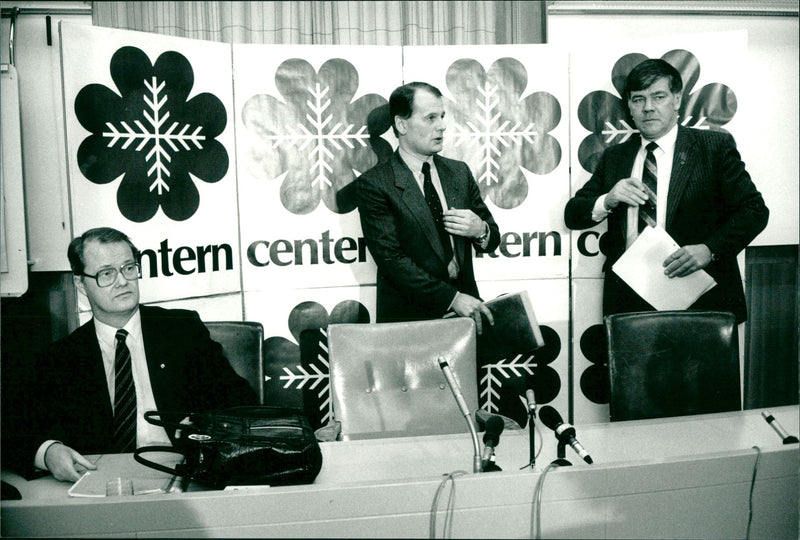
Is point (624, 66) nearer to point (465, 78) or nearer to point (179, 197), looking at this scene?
point (465, 78)

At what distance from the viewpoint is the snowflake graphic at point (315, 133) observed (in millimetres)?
3057

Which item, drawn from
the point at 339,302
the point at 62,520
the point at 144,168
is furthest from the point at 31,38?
the point at 62,520

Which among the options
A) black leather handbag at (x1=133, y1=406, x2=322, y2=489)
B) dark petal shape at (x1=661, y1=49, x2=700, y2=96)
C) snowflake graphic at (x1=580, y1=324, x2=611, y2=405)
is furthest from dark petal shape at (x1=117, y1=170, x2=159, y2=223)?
dark petal shape at (x1=661, y1=49, x2=700, y2=96)

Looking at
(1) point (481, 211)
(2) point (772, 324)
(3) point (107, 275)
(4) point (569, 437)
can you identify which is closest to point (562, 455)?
(4) point (569, 437)

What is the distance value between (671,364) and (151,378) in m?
1.65

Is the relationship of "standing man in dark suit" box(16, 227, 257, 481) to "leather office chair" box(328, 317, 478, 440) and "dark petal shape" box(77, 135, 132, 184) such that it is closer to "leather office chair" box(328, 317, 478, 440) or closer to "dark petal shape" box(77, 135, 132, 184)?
"leather office chair" box(328, 317, 478, 440)

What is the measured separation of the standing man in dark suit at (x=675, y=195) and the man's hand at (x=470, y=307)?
65cm

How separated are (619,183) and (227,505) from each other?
8.30ft

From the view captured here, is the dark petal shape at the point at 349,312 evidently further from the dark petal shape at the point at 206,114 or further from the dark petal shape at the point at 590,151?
the dark petal shape at the point at 590,151

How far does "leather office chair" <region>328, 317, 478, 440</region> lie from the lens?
6.84ft

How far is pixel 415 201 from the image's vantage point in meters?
2.99

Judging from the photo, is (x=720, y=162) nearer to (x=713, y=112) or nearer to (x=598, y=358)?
(x=713, y=112)

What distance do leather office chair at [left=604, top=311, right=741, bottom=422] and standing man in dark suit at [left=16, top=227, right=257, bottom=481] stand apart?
116 cm

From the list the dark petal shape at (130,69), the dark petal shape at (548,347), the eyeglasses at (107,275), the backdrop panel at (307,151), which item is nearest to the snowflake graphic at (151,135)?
the dark petal shape at (130,69)
